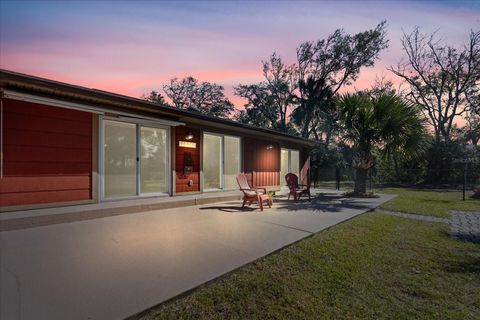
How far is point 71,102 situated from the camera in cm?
435

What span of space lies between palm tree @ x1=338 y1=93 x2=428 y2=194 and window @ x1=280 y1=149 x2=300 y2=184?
3.02 meters

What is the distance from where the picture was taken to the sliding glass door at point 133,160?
528 centimetres

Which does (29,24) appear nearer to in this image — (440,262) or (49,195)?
(49,195)

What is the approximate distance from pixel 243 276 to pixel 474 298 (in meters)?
2.13

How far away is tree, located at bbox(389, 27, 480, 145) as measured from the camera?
18438 millimetres

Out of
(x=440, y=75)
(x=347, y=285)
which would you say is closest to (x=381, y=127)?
(x=347, y=285)

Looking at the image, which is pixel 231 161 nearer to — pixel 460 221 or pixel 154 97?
pixel 460 221

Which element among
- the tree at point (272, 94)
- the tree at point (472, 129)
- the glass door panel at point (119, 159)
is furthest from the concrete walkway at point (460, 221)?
the tree at point (472, 129)

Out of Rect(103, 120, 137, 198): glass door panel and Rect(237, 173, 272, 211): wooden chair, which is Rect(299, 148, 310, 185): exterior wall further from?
Rect(103, 120, 137, 198): glass door panel

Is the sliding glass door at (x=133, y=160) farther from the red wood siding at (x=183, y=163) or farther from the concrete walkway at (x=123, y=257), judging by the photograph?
the concrete walkway at (x=123, y=257)

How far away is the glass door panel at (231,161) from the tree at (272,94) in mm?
17143

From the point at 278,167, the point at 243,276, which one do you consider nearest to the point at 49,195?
the point at 243,276

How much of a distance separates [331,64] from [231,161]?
59.8ft

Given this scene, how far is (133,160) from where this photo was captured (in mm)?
5660
